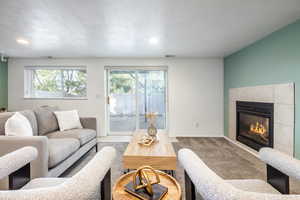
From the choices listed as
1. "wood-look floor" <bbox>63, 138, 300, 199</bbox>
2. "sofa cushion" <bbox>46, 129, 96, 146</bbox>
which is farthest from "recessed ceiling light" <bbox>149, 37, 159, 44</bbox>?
"wood-look floor" <bbox>63, 138, 300, 199</bbox>

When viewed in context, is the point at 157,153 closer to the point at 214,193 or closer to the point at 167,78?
the point at 214,193

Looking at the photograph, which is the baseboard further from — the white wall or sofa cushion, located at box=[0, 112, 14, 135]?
sofa cushion, located at box=[0, 112, 14, 135]

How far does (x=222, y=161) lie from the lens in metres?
2.66

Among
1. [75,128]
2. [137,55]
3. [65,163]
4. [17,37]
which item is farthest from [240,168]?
[17,37]

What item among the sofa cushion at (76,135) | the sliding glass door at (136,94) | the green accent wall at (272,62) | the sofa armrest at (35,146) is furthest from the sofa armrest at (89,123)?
the green accent wall at (272,62)

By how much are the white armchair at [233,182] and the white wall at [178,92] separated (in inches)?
125

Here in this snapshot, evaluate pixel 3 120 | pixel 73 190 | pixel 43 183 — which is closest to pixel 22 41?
pixel 3 120

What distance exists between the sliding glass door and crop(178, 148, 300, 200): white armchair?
3399mm

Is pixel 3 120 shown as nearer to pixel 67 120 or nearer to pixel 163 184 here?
pixel 67 120

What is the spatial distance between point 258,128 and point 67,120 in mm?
3633

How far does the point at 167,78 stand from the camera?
4445 mm

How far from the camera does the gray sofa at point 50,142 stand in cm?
168

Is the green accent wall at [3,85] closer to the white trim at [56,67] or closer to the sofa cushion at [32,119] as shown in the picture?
the white trim at [56,67]

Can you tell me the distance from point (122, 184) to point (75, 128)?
7.38 ft
